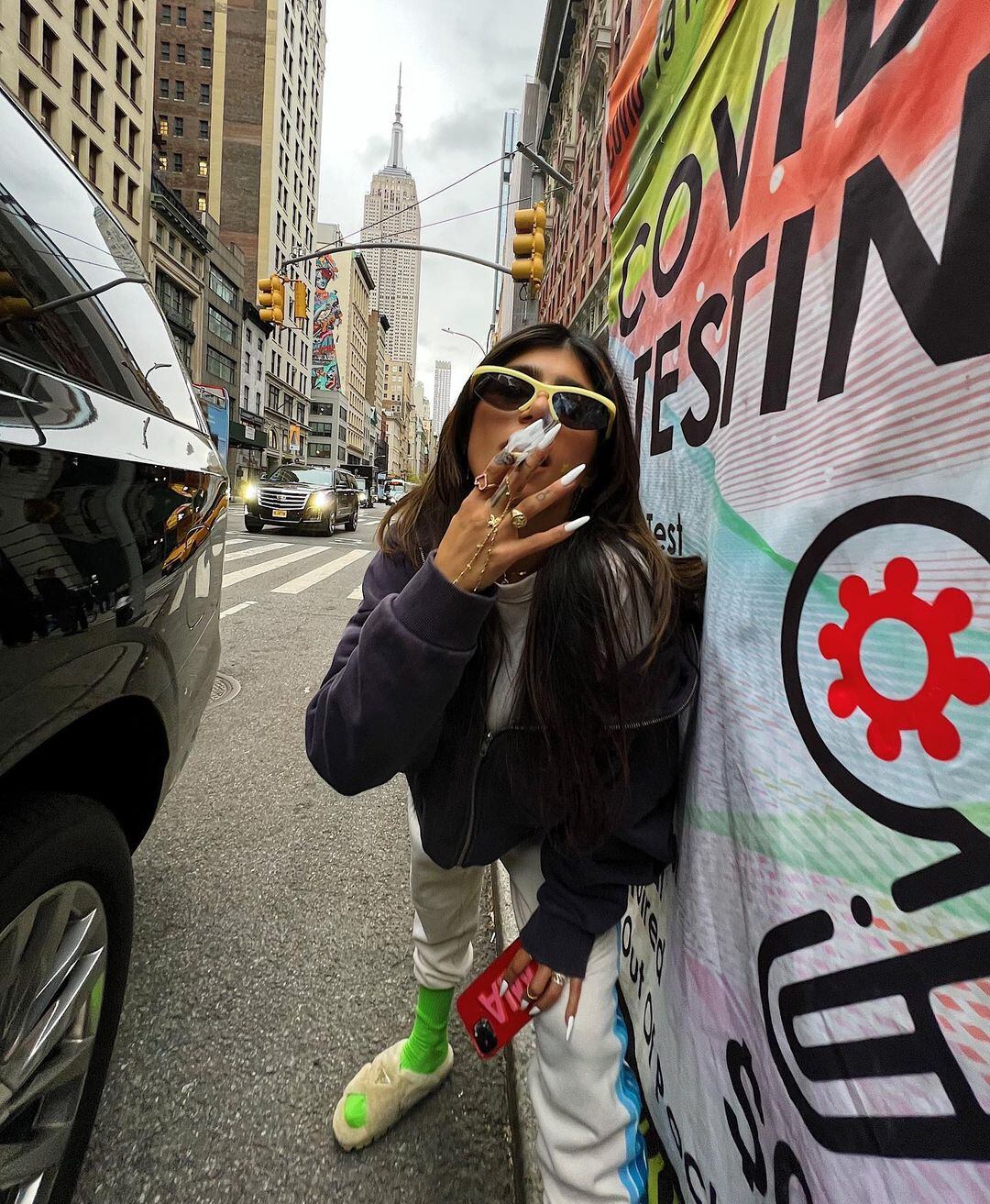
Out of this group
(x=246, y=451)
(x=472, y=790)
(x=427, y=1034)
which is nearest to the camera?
(x=472, y=790)

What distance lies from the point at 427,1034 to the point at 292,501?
15.0 meters

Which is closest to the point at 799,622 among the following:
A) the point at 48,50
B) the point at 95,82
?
the point at 48,50

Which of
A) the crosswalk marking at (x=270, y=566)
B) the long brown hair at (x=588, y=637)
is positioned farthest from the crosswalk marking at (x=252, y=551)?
the long brown hair at (x=588, y=637)

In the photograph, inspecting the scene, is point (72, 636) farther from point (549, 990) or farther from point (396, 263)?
point (396, 263)

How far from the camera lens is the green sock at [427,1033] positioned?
5.23ft

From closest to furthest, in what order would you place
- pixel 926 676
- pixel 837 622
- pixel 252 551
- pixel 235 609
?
pixel 926 676
pixel 837 622
pixel 235 609
pixel 252 551

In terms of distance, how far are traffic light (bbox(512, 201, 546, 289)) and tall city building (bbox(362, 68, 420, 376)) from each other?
303 feet

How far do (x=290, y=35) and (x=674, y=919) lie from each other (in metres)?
73.4

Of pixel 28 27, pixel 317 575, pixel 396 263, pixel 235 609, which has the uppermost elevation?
pixel 396 263

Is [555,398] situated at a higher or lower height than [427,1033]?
higher

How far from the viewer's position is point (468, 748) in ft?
3.96

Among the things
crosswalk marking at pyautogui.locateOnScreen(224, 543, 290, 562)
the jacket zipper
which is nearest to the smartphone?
the jacket zipper

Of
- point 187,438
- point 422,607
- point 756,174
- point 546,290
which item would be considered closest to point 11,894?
point 422,607

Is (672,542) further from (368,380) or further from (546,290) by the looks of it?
(368,380)
